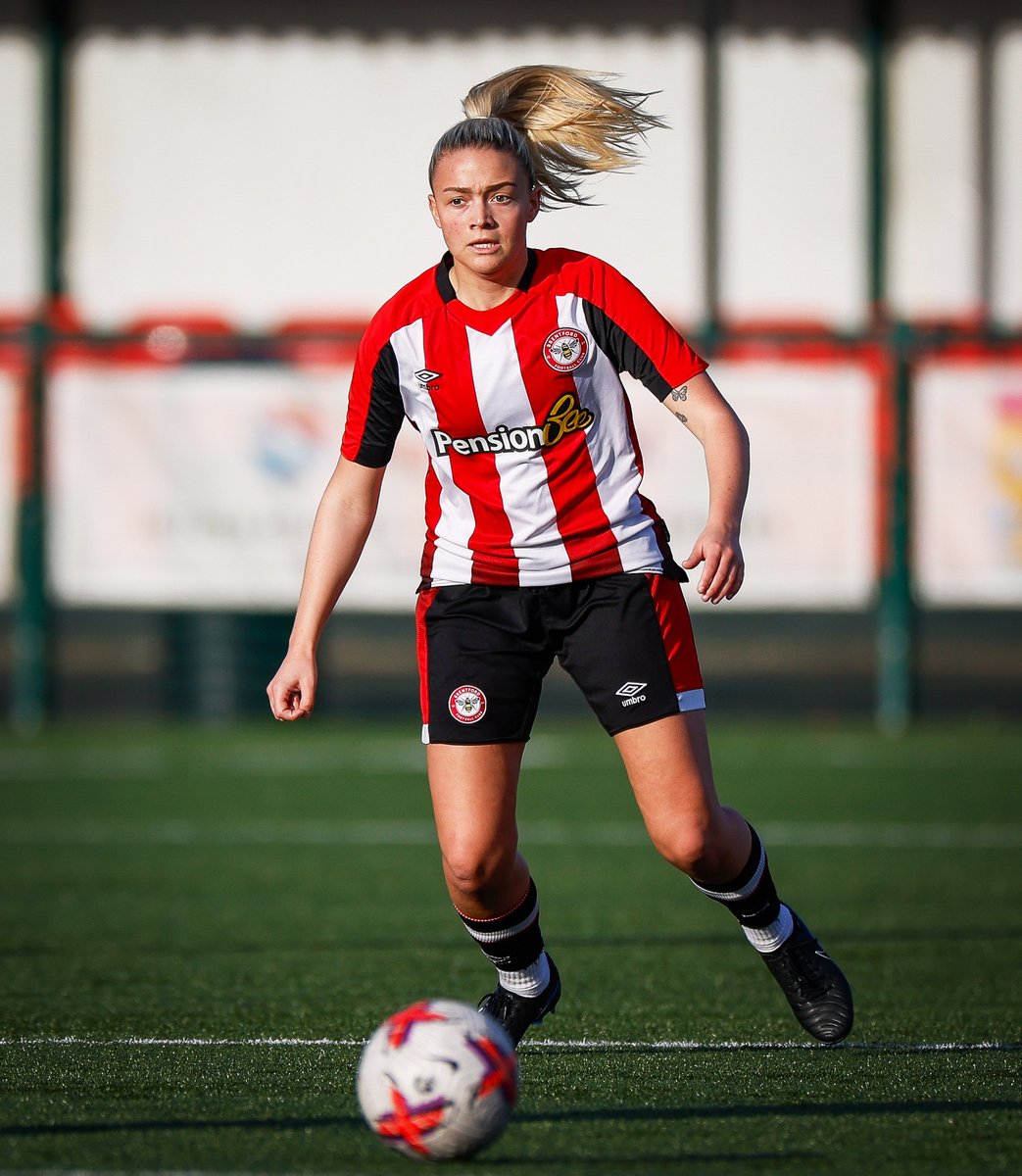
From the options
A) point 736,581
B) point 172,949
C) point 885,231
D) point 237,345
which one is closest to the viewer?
point 736,581

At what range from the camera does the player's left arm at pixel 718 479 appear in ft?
11.8

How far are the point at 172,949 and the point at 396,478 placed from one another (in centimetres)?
655

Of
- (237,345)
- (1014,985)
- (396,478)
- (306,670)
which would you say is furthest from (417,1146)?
(237,345)

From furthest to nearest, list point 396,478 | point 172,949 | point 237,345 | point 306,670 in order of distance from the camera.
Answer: point 237,345
point 396,478
point 172,949
point 306,670

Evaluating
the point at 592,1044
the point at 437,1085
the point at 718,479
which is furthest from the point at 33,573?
the point at 437,1085

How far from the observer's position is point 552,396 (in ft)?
12.8

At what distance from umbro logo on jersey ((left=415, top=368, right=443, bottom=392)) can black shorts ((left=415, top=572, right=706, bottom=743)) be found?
435 millimetres

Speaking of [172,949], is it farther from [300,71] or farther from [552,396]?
[300,71]

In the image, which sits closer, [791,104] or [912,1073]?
[912,1073]

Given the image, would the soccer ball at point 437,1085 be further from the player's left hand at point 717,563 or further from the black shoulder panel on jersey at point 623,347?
the black shoulder panel on jersey at point 623,347

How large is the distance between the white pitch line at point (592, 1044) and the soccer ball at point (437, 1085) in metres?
0.92

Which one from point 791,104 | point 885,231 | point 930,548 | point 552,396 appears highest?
point 791,104

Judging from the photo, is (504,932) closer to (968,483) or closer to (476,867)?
(476,867)

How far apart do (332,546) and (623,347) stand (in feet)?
2.46
